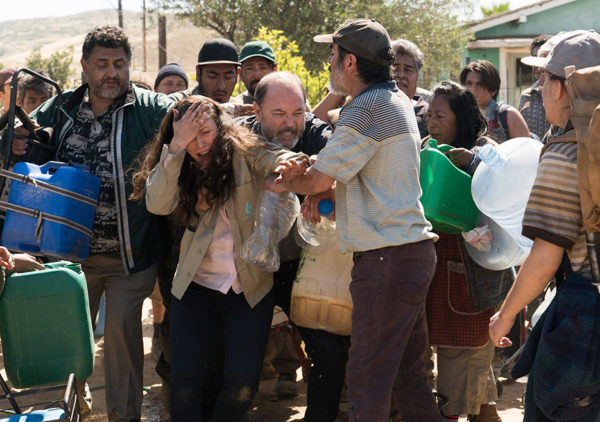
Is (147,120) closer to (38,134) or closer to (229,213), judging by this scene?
(38,134)

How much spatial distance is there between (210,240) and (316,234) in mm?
588

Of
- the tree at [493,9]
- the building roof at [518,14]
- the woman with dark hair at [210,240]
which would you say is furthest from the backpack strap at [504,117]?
the tree at [493,9]

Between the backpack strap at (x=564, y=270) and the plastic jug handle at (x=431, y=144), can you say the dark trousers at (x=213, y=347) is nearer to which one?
the plastic jug handle at (x=431, y=144)

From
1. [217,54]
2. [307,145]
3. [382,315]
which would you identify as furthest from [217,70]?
[382,315]

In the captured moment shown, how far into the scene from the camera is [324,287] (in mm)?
4070

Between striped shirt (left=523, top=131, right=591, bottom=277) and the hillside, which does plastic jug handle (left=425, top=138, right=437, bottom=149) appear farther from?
the hillside

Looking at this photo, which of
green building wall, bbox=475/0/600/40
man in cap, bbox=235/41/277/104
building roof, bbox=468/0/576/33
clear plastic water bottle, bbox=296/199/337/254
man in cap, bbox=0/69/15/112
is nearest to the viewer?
clear plastic water bottle, bbox=296/199/337/254

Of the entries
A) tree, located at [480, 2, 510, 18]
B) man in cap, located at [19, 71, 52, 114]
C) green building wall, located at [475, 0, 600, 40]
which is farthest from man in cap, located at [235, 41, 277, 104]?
tree, located at [480, 2, 510, 18]

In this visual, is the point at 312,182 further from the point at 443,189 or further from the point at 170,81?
the point at 170,81

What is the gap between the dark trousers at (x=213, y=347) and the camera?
3889mm

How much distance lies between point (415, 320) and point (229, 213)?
44.1 inches

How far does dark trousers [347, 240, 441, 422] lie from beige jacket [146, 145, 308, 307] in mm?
626

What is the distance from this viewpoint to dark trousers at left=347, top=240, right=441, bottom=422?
3.53 meters

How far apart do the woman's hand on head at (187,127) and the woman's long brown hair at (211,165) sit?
5 cm
